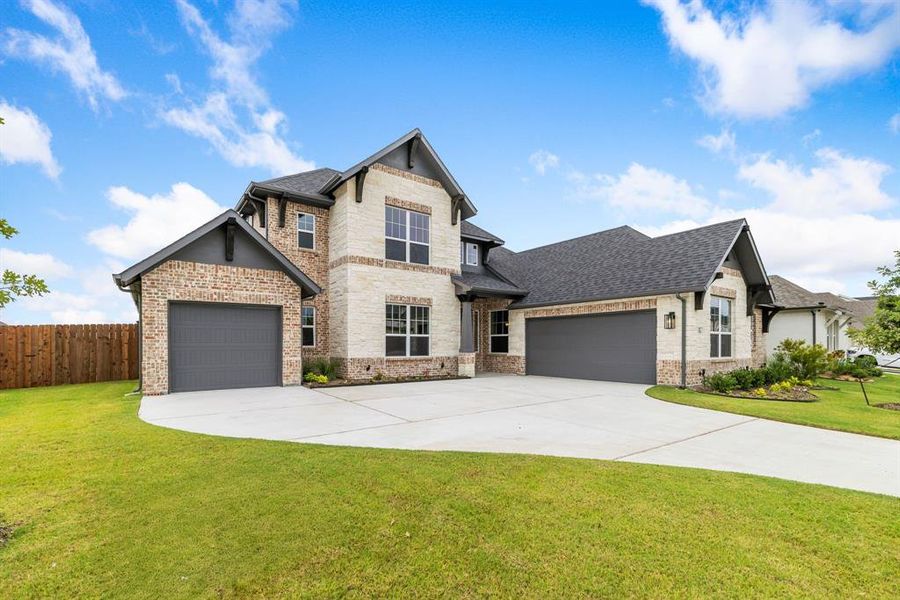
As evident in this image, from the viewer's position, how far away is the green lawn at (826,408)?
776cm

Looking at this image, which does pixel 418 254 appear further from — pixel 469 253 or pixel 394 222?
pixel 469 253

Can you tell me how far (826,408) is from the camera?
9602mm

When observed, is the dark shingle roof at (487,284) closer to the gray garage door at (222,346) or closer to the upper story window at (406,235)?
the upper story window at (406,235)

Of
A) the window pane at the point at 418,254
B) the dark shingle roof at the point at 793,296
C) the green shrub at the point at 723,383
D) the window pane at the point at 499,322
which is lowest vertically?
the green shrub at the point at 723,383

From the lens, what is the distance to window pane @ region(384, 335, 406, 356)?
15047 millimetres

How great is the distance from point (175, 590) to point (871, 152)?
21472 mm

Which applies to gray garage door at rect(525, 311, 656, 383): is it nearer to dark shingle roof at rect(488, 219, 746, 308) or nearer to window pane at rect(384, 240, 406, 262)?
dark shingle roof at rect(488, 219, 746, 308)

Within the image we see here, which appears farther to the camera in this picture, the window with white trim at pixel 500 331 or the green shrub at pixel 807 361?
the window with white trim at pixel 500 331

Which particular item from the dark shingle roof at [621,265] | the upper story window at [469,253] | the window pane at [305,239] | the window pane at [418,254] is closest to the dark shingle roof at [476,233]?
the upper story window at [469,253]

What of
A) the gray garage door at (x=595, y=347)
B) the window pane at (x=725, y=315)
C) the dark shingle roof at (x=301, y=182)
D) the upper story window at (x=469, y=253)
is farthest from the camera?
the upper story window at (x=469, y=253)

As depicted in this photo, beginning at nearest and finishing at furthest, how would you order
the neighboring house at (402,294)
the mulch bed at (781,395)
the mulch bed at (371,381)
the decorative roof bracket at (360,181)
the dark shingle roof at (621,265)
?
the mulch bed at (781,395) → the neighboring house at (402,294) → the mulch bed at (371,381) → the dark shingle roof at (621,265) → the decorative roof bracket at (360,181)

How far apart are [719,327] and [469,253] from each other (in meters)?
10.2

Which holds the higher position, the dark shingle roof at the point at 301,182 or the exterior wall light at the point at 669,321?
the dark shingle roof at the point at 301,182

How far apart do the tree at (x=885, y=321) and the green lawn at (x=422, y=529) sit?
1002 centimetres
